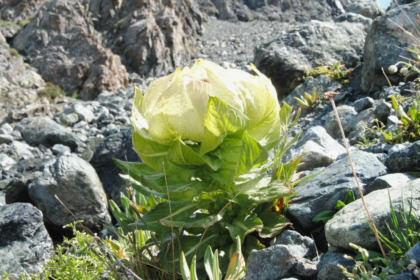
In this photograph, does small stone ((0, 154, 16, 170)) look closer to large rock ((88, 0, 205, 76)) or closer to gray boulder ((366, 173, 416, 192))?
gray boulder ((366, 173, 416, 192))

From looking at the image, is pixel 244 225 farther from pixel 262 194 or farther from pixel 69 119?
pixel 69 119

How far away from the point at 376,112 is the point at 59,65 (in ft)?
73.2

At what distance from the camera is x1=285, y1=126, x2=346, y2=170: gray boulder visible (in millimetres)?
3520

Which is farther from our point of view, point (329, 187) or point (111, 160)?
point (111, 160)

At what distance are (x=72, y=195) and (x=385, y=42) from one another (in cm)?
551

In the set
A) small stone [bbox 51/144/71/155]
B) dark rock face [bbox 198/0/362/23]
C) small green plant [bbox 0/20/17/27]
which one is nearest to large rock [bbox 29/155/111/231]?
small stone [bbox 51/144/71/155]

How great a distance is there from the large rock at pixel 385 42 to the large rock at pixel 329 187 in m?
3.91

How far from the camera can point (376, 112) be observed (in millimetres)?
4914

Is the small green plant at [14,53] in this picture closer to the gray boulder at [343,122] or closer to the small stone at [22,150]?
the small stone at [22,150]

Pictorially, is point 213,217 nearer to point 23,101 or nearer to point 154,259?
point 154,259

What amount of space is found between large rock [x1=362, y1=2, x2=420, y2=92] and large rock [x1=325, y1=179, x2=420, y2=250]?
15.0ft

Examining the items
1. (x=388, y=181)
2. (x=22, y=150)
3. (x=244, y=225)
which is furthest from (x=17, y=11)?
(x=388, y=181)

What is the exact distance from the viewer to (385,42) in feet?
21.7

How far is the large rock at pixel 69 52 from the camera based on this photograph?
73.8 feet
